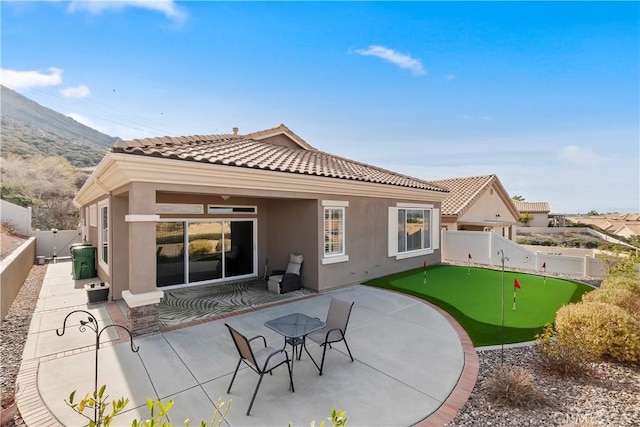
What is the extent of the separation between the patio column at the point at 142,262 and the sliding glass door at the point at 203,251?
3.69 metres

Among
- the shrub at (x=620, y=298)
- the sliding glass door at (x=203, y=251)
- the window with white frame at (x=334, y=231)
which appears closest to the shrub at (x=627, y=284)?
the shrub at (x=620, y=298)

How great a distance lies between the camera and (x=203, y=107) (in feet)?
50.3

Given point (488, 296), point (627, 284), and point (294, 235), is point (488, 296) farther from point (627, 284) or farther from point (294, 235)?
point (294, 235)

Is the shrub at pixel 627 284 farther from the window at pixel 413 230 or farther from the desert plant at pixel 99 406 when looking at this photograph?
the desert plant at pixel 99 406

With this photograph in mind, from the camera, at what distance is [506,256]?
1543cm

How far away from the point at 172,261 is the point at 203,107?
863cm

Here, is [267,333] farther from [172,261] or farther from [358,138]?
[358,138]

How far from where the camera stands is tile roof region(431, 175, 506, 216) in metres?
19.9

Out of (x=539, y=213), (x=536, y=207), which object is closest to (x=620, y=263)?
(x=539, y=213)

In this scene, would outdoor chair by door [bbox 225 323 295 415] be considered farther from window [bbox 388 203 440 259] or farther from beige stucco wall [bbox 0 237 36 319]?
window [bbox 388 203 440 259]

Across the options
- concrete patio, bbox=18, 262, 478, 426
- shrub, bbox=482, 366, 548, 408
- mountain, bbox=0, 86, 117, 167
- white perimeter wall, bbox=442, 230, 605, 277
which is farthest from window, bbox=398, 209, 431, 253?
mountain, bbox=0, 86, 117, 167

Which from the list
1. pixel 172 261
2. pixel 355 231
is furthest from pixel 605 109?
pixel 172 261

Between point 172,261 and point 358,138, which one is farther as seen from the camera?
point 358,138

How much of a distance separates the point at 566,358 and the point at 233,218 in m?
10.1
